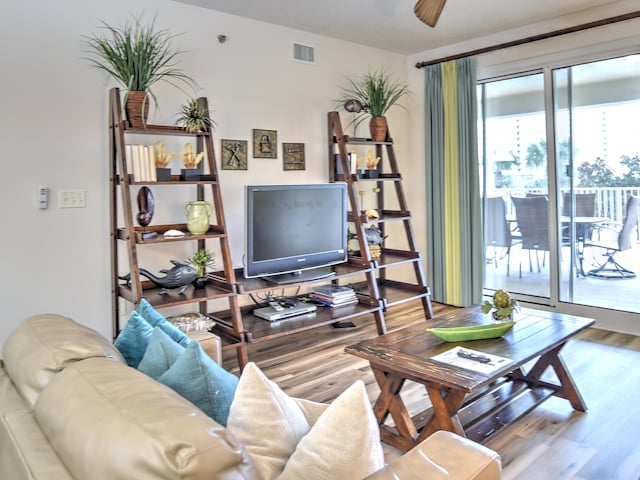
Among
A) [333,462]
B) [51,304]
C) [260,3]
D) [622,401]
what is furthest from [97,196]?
[622,401]

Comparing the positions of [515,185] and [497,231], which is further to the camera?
[497,231]

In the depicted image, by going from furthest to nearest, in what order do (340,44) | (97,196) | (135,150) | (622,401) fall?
A: (340,44) < (97,196) < (135,150) < (622,401)

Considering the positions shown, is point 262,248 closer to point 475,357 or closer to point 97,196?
point 97,196

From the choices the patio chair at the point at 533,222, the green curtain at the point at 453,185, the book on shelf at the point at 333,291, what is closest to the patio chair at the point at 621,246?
the patio chair at the point at 533,222

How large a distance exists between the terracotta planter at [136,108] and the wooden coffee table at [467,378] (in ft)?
6.22

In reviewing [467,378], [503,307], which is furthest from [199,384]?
[503,307]

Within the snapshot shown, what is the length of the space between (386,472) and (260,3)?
3.50 m

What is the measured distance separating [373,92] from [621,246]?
8.12 ft

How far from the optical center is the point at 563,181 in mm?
4367

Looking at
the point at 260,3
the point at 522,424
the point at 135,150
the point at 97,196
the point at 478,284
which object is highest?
the point at 260,3

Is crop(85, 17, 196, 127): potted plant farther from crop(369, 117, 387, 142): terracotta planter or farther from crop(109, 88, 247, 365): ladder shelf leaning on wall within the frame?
crop(369, 117, 387, 142): terracotta planter

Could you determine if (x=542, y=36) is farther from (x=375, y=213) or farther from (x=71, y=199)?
(x=71, y=199)

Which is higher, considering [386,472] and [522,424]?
[386,472]

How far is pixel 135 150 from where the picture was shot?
3.09 m
